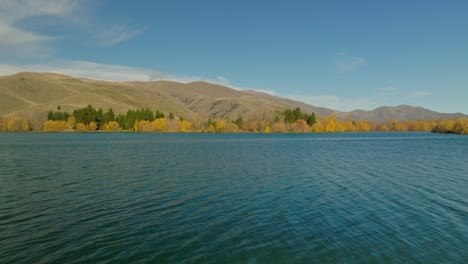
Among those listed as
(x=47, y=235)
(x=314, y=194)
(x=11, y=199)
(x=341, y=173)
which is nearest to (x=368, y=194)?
(x=314, y=194)

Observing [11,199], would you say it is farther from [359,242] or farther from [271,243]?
[359,242]

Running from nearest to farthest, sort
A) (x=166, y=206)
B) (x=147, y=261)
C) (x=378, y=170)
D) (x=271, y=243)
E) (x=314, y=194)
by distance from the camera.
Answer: (x=147, y=261), (x=271, y=243), (x=166, y=206), (x=314, y=194), (x=378, y=170)

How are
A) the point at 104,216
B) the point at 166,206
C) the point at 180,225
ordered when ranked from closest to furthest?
1. the point at 180,225
2. the point at 104,216
3. the point at 166,206

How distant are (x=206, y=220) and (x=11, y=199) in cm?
2064

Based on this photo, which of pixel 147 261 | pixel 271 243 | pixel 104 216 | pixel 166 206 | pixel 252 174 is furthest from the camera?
pixel 252 174

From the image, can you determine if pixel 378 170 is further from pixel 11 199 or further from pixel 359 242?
pixel 11 199

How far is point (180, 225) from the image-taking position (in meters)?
23.5

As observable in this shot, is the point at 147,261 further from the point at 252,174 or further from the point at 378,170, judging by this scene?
the point at 378,170

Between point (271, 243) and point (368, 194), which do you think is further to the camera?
point (368, 194)

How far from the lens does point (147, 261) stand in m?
17.4

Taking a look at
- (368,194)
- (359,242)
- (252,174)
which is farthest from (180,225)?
(252,174)

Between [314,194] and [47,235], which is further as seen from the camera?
[314,194]

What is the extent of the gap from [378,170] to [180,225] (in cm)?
4223

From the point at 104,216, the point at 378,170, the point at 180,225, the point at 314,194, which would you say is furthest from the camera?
the point at 378,170
